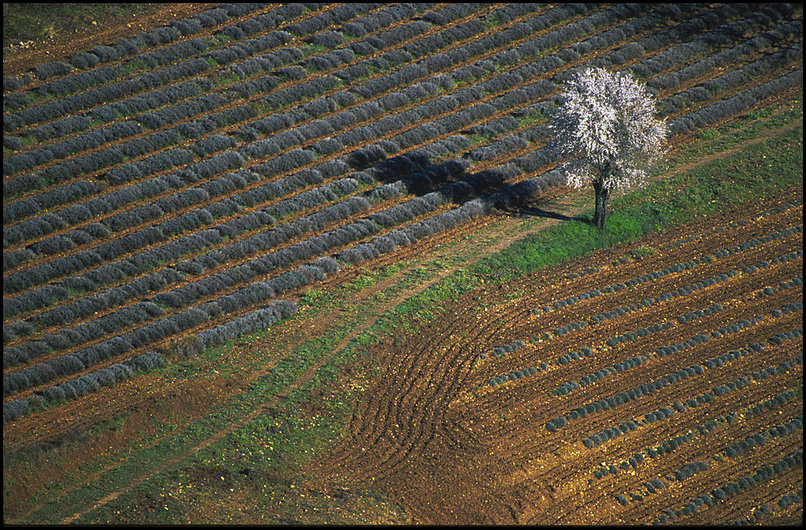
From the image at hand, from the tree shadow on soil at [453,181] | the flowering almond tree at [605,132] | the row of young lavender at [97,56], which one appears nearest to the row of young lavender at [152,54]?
the row of young lavender at [97,56]

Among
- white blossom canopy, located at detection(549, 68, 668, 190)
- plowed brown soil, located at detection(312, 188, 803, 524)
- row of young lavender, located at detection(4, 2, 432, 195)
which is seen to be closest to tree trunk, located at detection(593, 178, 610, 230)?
white blossom canopy, located at detection(549, 68, 668, 190)

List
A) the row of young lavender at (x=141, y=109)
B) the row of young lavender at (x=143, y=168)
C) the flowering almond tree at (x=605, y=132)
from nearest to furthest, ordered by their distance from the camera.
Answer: the flowering almond tree at (x=605, y=132)
the row of young lavender at (x=143, y=168)
the row of young lavender at (x=141, y=109)

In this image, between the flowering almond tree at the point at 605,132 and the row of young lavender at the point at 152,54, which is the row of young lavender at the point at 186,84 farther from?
the flowering almond tree at the point at 605,132

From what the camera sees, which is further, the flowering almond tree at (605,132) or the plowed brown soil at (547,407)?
the flowering almond tree at (605,132)

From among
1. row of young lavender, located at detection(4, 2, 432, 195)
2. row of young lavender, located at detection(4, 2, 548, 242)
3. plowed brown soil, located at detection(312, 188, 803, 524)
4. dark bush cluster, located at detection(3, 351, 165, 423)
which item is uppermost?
row of young lavender, located at detection(4, 2, 432, 195)

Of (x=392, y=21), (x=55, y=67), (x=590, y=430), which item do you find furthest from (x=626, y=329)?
(x=55, y=67)

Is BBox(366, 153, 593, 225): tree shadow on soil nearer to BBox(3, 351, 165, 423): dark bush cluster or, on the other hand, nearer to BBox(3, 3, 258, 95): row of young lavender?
BBox(3, 3, 258, 95): row of young lavender

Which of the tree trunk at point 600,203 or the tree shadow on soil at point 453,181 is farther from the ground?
the tree shadow on soil at point 453,181
